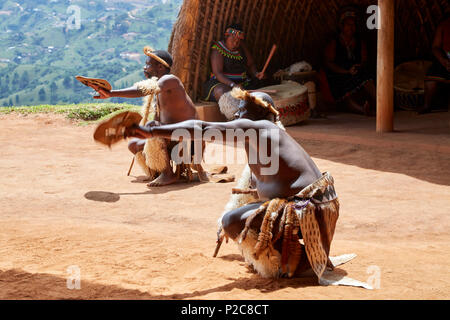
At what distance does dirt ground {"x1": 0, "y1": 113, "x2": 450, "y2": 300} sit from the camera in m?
2.57

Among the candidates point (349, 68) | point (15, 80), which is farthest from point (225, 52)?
point (15, 80)

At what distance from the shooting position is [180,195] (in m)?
4.89

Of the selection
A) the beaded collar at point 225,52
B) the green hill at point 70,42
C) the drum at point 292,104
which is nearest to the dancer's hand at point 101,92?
the drum at point 292,104

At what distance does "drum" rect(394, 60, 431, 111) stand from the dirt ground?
1291 millimetres

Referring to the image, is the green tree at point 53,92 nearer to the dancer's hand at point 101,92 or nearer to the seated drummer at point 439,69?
the seated drummer at point 439,69

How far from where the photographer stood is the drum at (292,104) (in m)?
7.45

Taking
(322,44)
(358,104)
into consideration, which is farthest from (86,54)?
(358,104)

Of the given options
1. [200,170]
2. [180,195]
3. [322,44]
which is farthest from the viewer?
[322,44]

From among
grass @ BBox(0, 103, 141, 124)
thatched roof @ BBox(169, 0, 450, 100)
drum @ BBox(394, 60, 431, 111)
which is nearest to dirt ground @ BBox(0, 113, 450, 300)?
drum @ BBox(394, 60, 431, 111)

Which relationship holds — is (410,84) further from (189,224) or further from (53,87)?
(53,87)

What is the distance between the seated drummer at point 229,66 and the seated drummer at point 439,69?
2.47 metres

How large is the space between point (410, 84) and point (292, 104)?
8.47ft
